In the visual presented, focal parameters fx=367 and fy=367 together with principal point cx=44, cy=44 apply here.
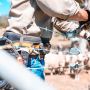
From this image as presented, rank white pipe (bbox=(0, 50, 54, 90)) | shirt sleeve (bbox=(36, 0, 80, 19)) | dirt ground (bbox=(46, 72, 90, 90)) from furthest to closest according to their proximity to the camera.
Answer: dirt ground (bbox=(46, 72, 90, 90)) → shirt sleeve (bbox=(36, 0, 80, 19)) → white pipe (bbox=(0, 50, 54, 90))

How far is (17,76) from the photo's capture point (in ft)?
2.90

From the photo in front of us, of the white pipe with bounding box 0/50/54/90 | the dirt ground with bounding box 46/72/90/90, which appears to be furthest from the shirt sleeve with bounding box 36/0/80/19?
the dirt ground with bounding box 46/72/90/90

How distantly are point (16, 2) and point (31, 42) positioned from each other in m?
0.41

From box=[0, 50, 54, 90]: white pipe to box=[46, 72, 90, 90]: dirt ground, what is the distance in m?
5.54

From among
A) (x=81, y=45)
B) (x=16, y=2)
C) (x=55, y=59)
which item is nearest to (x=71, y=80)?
(x=55, y=59)

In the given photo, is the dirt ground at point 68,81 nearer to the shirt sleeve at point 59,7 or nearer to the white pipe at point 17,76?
the shirt sleeve at point 59,7

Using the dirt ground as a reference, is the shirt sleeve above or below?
above

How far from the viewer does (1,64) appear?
897mm

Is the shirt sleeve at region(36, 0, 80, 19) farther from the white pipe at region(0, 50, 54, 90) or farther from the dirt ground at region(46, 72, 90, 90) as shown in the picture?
the dirt ground at region(46, 72, 90, 90)

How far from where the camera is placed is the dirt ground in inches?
262

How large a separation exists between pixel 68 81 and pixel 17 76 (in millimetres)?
6562

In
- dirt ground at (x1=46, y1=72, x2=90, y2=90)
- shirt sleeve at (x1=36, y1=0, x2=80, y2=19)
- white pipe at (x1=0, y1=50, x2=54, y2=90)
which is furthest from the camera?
dirt ground at (x1=46, y1=72, x2=90, y2=90)

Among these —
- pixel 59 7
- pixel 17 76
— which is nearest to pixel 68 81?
pixel 59 7

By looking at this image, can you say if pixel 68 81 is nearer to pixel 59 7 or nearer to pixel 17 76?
pixel 59 7
